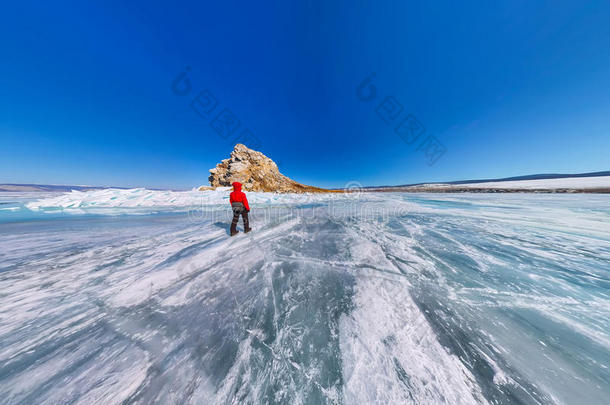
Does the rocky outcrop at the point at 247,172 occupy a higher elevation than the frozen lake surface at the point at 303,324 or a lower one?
higher

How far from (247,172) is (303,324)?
83.1ft

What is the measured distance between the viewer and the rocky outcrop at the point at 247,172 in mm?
23750

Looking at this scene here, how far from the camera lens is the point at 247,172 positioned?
24.7 m

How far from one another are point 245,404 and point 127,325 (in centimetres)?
123

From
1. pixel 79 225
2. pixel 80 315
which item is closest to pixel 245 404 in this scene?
pixel 80 315

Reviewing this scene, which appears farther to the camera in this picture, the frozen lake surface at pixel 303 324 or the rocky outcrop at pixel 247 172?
the rocky outcrop at pixel 247 172

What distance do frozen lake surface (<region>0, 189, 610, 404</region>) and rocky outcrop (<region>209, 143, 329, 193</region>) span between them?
67.8 ft

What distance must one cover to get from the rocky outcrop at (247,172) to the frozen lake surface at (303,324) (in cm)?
2067

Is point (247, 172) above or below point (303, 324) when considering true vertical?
above

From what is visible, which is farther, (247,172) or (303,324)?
(247,172)

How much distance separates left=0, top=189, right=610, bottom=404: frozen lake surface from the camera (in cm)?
100

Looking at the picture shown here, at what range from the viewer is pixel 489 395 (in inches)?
38.6

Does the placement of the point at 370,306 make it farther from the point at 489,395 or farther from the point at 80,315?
the point at 80,315

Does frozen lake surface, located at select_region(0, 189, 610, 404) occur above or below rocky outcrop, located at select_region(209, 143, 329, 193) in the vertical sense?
below
